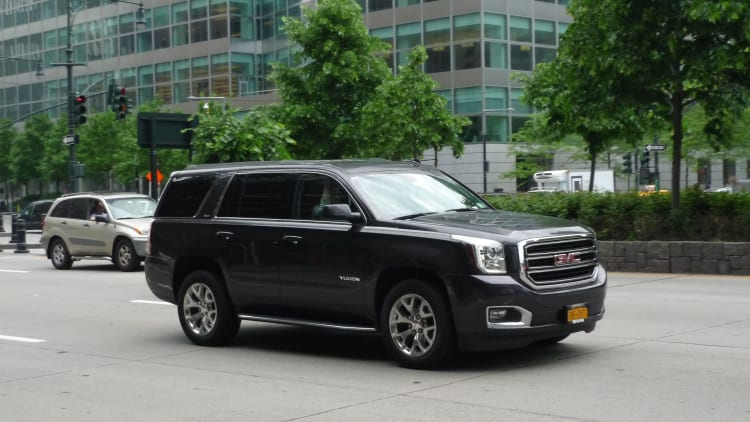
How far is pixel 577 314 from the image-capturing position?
9.02 m

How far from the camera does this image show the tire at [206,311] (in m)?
10.8

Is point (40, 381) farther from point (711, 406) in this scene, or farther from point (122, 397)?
point (711, 406)

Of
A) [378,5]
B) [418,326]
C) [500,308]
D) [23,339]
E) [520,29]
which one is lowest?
[23,339]

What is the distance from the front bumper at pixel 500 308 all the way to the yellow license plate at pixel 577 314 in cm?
14

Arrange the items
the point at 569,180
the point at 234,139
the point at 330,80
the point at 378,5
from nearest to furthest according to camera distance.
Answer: the point at 234,139, the point at 330,80, the point at 569,180, the point at 378,5

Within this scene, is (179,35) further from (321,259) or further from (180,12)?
(321,259)

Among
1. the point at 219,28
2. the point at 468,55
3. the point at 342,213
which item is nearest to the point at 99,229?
the point at 342,213

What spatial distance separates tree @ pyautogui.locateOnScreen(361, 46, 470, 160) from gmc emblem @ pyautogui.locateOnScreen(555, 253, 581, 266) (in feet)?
86.6

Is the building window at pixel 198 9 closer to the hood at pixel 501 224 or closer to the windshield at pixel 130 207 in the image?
the windshield at pixel 130 207

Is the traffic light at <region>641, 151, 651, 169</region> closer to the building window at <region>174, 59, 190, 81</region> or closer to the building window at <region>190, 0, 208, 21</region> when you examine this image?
the building window at <region>190, 0, 208, 21</region>

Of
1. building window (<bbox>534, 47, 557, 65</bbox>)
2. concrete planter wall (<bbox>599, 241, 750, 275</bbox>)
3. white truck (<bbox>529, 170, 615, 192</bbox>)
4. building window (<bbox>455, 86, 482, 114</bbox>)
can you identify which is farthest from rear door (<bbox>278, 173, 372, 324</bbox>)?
building window (<bbox>534, 47, 557, 65</bbox>)

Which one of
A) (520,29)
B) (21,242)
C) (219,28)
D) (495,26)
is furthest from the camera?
(219,28)

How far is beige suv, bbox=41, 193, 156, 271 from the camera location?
22.6m

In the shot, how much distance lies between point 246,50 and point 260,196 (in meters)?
54.7
